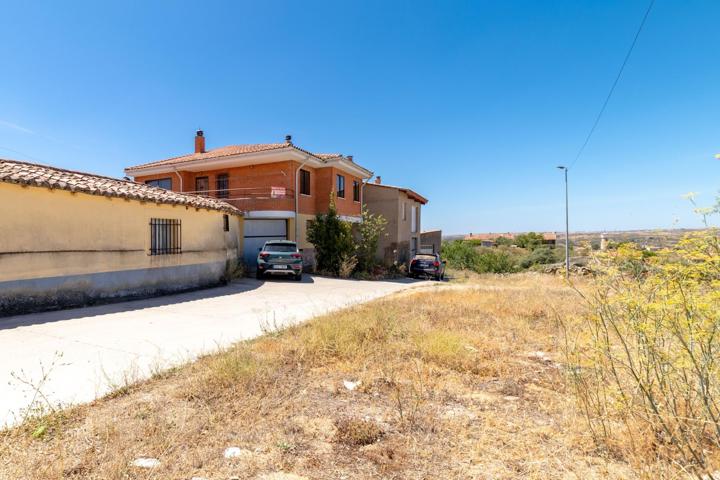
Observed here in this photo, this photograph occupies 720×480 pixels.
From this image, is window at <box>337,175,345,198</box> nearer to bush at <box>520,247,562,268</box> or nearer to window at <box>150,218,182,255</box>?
window at <box>150,218,182,255</box>

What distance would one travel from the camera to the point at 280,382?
13.3ft

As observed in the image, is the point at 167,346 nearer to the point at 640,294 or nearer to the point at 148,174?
the point at 640,294

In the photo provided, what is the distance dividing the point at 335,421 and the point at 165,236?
10.4 m

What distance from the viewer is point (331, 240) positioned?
17.6 m

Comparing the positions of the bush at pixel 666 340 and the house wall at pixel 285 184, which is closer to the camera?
the bush at pixel 666 340

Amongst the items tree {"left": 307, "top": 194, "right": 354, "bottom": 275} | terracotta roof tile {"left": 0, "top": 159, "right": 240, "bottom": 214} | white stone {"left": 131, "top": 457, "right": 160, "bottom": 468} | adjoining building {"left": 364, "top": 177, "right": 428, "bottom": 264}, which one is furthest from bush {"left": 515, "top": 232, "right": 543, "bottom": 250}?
white stone {"left": 131, "top": 457, "right": 160, "bottom": 468}

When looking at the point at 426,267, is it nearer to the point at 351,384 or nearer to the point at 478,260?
the point at 351,384

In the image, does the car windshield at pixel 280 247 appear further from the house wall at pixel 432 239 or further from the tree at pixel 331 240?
the house wall at pixel 432 239

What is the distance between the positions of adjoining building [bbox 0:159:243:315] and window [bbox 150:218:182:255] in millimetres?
32

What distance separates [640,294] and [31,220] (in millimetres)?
11143

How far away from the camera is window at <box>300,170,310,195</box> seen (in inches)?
731

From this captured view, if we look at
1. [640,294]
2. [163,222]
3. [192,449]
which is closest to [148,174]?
[163,222]

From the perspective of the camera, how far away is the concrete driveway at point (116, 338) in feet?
12.6

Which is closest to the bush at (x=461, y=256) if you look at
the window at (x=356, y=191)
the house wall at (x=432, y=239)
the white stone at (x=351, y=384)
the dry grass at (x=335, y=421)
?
the house wall at (x=432, y=239)
